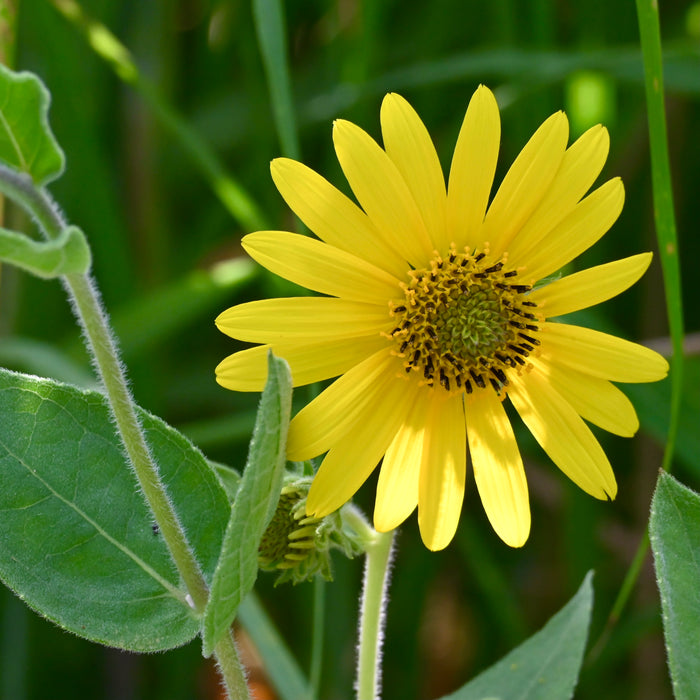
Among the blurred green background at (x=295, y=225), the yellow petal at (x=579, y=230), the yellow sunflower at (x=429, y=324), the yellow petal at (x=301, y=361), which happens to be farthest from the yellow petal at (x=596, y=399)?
the blurred green background at (x=295, y=225)

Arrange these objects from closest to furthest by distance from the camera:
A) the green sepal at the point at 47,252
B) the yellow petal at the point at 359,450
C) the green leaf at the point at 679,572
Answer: the green sepal at the point at 47,252
the green leaf at the point at 679,572
the yellow petal at the point at 359,450

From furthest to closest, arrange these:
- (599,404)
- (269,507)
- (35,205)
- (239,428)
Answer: (239,428), (599,404), (269,507), (35,205)

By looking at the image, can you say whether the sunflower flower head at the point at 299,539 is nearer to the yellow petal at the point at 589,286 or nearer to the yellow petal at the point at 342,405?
the yellow petal at the point at 342,405

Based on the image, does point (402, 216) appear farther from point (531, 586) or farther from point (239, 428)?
point (531, 586)

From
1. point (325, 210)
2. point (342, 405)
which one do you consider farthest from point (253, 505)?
point (325, 210)

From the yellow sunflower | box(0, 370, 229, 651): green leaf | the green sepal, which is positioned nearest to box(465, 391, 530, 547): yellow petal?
the yellow sunflower

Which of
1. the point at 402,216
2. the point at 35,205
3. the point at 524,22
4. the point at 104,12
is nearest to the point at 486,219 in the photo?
the point at 402,216

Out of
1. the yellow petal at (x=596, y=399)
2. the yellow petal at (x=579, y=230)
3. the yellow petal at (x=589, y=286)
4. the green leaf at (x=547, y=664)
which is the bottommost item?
the green leaf at (x=547, y=664)

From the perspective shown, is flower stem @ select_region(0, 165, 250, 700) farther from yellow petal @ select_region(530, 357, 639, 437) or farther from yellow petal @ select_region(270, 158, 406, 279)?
yellow petal @ select_region(530, 357, 639, 437)
